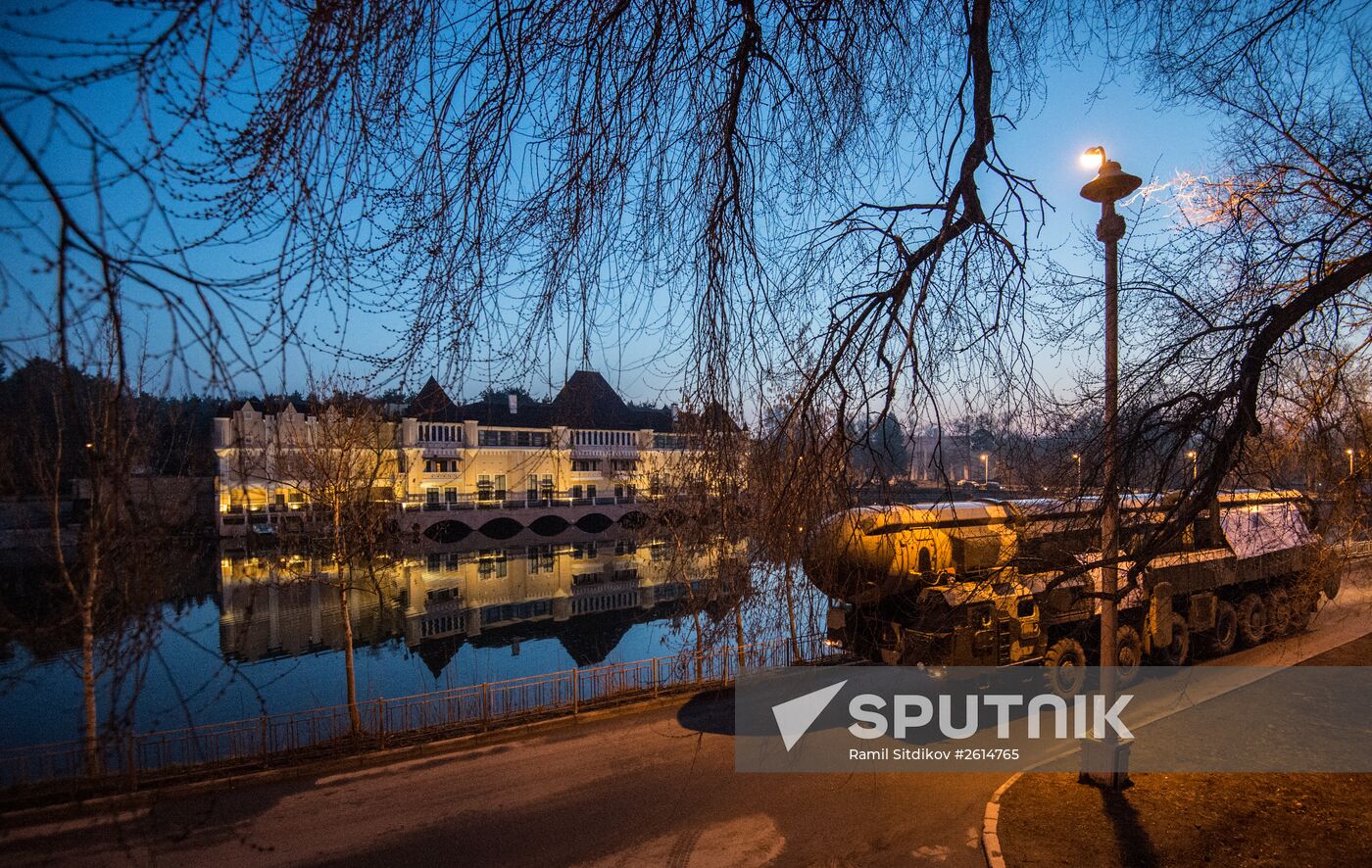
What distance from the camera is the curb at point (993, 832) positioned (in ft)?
23.3

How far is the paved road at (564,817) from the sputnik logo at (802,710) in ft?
4.43

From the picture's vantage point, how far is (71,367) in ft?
6.09

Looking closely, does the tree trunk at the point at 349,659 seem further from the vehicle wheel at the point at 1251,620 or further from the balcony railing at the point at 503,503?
the balcony railing at the point at 503,503

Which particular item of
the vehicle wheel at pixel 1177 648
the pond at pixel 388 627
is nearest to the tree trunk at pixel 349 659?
the pond at pixel 388 627

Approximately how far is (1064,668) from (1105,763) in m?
4.43

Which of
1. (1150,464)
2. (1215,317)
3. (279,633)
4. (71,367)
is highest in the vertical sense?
(1215,317)

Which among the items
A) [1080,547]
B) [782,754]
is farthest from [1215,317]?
[782,754]

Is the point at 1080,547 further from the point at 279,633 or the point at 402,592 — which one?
the point at 402,592

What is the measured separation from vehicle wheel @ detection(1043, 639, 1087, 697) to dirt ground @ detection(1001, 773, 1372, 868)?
3.27 meters

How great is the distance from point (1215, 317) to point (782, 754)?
7937 mm

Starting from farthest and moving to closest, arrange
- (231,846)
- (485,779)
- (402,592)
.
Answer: (402,592) → (485,779) → (231,846)

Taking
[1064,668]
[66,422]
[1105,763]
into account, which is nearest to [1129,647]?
[1064,668]

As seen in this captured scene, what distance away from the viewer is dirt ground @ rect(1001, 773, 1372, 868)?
696 cm

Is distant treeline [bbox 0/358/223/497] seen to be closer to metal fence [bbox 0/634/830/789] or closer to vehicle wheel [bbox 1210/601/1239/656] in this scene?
metal fence [bbox 0/634/830/789]
